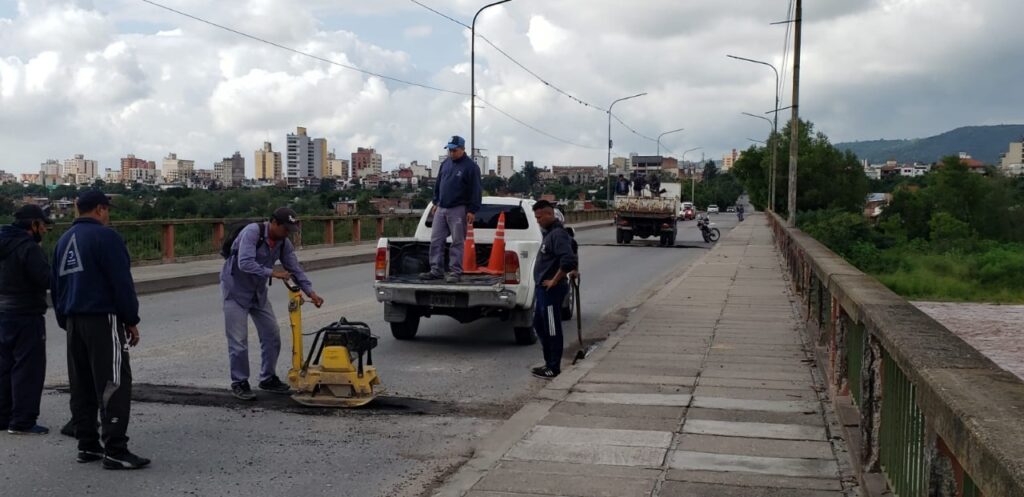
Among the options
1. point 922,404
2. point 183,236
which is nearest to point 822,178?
point 183,236

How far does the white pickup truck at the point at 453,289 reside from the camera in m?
11.0

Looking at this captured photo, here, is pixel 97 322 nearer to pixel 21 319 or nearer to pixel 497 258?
pixel 21 319

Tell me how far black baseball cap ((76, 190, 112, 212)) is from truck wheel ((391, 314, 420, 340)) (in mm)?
5868

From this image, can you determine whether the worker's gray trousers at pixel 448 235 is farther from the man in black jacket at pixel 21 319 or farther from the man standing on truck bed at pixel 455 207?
the man in black jacket at pixel 21 319

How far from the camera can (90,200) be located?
20.1 feet

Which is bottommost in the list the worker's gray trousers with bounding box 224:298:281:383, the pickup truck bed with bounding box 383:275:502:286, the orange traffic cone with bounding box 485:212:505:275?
the worker's gray trousers with bounding box 224:298:281:383

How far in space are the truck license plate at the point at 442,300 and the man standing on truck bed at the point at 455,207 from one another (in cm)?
19

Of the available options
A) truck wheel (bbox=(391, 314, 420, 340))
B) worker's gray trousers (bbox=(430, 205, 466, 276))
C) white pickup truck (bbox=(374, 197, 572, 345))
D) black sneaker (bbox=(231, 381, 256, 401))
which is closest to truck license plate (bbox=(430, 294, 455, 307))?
white pickup truck (bbox=(374, 197, 572, 345))

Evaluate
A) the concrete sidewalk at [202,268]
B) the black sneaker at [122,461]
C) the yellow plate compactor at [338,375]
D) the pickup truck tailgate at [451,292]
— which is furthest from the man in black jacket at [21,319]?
the concrete sidewalk at [202,268]

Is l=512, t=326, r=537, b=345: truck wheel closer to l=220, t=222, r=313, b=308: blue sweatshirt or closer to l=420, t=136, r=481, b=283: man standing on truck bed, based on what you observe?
l=420, t=136, r=481, b=283: man standing on truck bed

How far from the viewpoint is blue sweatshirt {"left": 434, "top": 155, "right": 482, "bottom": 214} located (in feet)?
36.5

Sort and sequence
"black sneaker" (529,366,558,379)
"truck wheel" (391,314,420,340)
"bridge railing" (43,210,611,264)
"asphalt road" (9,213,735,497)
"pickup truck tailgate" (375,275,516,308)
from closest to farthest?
"asphalt road" (9,213,735,497) < "black sneaker" (529,366,558,379) < "pickup truck tailgate" (375,275,516,308) < "truck wheel" (391,314,420,340) < "bridge railing" (43,210,611,264)

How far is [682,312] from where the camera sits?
1451 centimetres

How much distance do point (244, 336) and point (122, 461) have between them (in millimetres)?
2104
